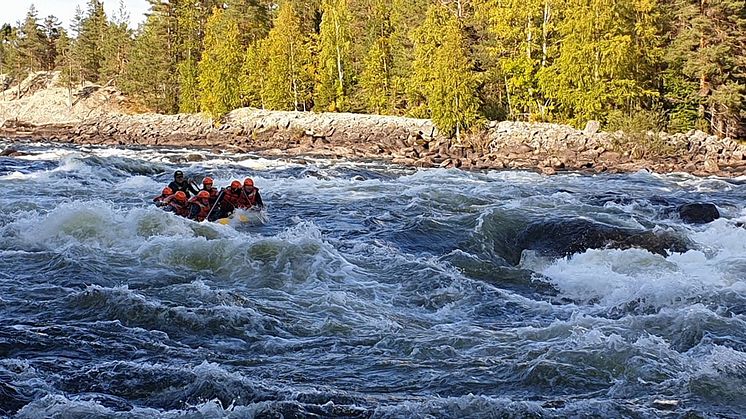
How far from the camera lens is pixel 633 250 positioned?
12.2 metres

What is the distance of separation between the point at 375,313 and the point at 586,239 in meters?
5.17

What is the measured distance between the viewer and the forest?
31562 mm

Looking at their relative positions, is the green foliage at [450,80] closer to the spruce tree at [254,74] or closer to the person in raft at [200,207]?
the spruce tree at [254,74]

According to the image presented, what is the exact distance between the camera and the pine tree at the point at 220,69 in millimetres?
47688

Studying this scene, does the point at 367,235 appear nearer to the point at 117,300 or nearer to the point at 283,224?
the point at 283,224

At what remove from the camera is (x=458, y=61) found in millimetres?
35406

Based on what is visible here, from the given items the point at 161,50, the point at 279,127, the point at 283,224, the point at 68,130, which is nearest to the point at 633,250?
the point at 283,224

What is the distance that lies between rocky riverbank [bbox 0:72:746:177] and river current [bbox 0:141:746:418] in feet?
39.2

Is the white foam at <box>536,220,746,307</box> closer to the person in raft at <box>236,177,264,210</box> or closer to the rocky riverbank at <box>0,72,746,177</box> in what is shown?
the person in raft at <box>236,177,264,210</box>

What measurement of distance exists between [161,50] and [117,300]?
49193 millimetres

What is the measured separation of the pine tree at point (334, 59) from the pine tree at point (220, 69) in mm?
5742

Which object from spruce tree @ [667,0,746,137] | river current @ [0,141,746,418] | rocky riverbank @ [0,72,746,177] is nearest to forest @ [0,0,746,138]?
spruce tree @ [667,0,746,137]

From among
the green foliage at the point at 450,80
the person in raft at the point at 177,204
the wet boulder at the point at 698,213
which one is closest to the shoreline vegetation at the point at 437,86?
the green foliage at the point at 450,80

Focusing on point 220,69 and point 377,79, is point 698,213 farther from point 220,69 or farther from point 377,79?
point 220,69
